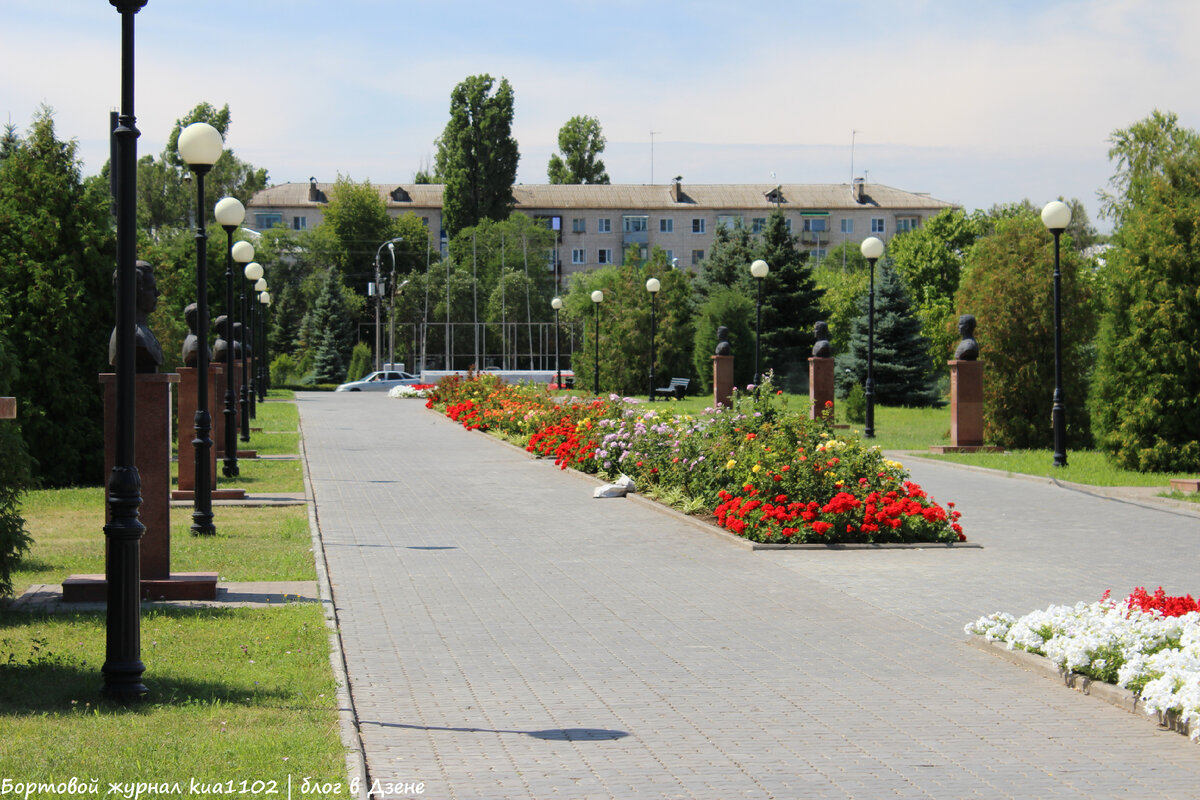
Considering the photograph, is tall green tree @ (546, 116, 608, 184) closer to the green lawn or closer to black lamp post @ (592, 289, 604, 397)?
black lamp post @ (592, 289, 604, 397)

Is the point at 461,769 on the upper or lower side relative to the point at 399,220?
lower

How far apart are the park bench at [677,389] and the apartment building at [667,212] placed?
144 feet

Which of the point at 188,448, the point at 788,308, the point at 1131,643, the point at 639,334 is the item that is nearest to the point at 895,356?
the point at 788,308

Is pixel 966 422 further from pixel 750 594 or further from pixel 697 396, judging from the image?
pixel 697 396

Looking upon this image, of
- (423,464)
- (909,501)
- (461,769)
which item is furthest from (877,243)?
(461,769)

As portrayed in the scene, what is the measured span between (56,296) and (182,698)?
38.8 ft

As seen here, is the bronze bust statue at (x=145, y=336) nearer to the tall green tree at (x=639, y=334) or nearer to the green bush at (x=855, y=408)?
the green bush at (x=855, y=408)

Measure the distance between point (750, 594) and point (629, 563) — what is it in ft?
5.62

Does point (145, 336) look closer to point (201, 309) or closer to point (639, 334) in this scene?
point (201, 309)

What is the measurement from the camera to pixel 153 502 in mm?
9086

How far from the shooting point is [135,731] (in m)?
5.48

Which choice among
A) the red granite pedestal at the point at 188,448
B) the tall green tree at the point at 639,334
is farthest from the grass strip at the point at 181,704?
A: the tall green tree at the point at 639,334

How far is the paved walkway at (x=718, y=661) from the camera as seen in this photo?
5.19m

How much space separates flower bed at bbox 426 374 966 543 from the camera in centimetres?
1200
